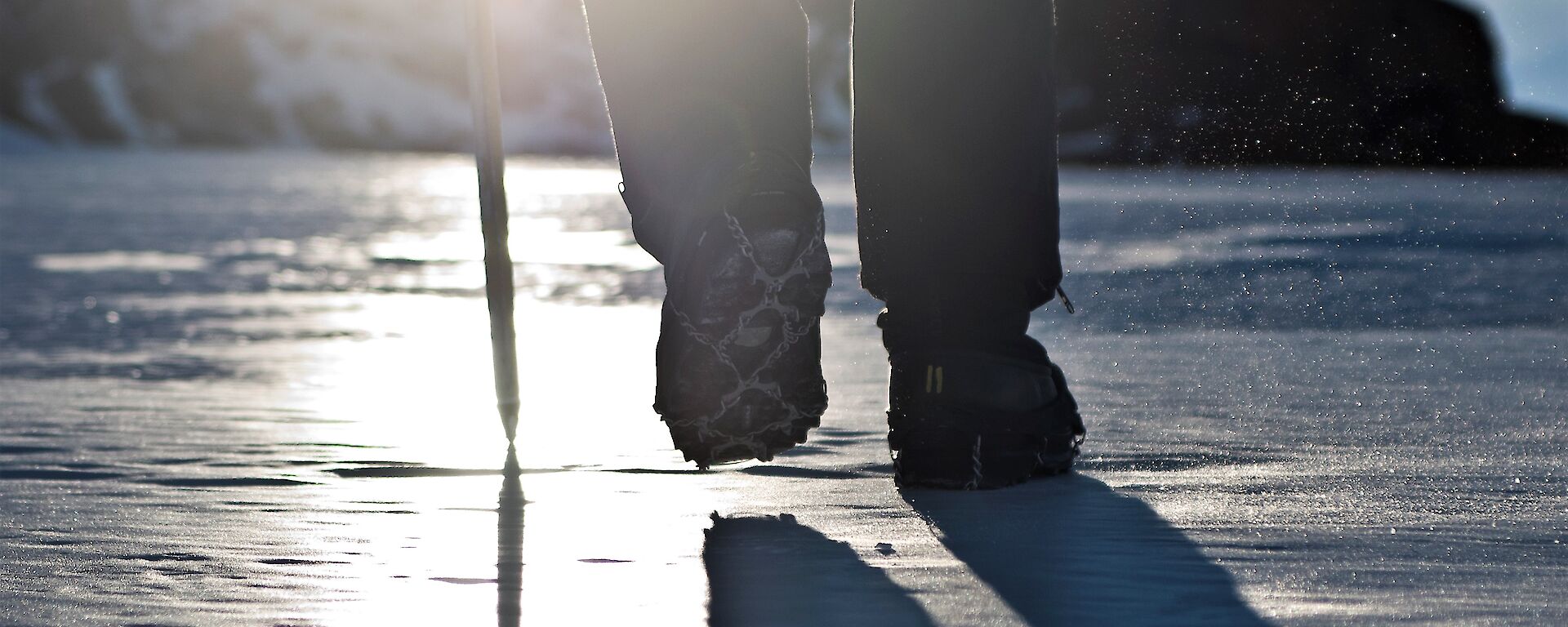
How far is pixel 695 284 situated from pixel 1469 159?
34.7m

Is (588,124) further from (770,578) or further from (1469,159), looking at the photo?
(770,578)

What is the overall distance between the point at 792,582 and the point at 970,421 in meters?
0.37

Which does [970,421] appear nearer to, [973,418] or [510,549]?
[973,418]

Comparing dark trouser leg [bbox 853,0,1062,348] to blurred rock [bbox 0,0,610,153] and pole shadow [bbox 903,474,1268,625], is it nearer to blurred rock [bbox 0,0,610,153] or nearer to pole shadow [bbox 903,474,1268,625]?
pole shadow [bbox 903,474,1268,625]

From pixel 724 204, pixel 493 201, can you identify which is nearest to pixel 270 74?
pixel 493 201

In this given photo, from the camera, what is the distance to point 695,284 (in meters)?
1.38

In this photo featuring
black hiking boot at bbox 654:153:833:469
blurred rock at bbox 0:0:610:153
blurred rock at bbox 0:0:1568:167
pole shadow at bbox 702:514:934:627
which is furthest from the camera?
blurred rock at bbox 0:0:610:153

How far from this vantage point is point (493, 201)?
1.75 meters

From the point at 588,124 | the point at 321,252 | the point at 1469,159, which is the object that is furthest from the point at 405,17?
the point at 321,252

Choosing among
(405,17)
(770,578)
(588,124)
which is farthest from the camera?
(405,17)

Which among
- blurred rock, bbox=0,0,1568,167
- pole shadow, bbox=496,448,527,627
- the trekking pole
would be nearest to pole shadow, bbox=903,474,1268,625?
pole shadow, bbox=496,448,527,627

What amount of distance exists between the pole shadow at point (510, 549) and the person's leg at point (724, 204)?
152 millimetres

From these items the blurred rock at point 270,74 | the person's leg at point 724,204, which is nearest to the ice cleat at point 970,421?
the person's leg at point 724,204

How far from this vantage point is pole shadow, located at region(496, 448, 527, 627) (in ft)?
3.50
